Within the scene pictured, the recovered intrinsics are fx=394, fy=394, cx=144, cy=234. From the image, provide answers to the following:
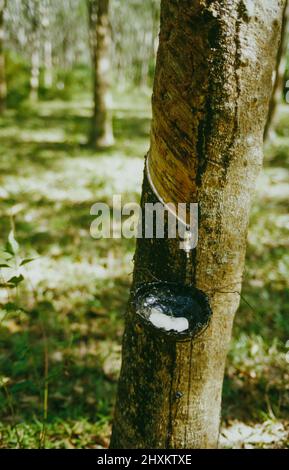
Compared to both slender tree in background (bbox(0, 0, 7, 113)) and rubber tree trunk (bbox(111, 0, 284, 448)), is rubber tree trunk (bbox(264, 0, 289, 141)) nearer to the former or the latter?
rubber tree trunk (bbox(111, 0, 284, 448))

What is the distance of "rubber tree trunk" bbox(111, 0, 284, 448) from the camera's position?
1.20m

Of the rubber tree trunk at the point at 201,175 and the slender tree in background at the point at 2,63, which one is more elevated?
the slender tree in background at the point at 2,63

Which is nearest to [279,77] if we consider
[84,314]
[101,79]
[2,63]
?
[101,79]

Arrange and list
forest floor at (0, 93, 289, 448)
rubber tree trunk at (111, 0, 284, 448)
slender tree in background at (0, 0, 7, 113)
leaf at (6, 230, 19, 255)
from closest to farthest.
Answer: rubber tree trunk at (111, 0, 284, 448), leaf at (6, 230, 19, 255), forest floor at (0, 93, 289, 448), slender tree in background at (0, 0, 7, 113)

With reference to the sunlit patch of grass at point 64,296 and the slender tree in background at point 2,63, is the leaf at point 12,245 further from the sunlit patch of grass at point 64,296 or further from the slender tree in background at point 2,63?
the slender tree in background at point 2,63

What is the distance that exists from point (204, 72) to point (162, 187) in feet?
1.31

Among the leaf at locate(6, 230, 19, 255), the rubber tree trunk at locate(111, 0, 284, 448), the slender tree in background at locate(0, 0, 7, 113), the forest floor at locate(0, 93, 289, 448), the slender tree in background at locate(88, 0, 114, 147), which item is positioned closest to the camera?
the rubber tree trunk at locate(111, 0, 284, 448)

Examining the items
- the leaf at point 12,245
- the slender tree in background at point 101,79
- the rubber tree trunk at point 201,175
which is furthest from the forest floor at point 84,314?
the slender tree in background at point 101,79

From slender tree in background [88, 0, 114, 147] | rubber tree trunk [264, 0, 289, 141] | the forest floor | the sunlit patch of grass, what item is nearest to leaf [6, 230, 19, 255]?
the forest floor

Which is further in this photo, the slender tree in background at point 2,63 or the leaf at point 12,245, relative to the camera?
the slender tree in background at point 2,63

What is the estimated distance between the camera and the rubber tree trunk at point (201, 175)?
1200mm

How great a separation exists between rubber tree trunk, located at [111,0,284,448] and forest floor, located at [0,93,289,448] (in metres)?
0.52

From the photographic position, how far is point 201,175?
1305 mm

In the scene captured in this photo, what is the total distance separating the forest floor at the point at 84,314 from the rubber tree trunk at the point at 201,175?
1.69 feet
